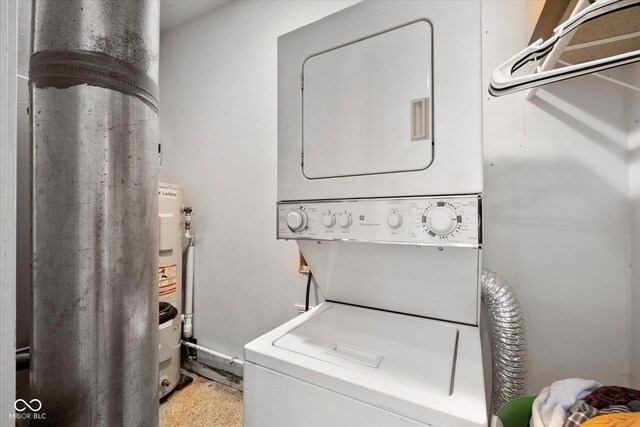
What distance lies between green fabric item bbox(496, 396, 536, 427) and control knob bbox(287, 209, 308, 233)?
852 mm

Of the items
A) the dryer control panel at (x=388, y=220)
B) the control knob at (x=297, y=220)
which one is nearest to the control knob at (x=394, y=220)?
the dryer control panel at (x=388, y=220)

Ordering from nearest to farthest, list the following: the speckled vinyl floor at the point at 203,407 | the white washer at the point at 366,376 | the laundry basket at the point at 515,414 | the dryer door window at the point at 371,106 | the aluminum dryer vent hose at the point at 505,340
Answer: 1. the white washer at the point at 366,376
2. the laundry basket at the point at 515,414
3. the dryer door window at the point at 371,106
4. the aluminum dryer vent hose at the point at 505,340
5. the speckled vinyl floor at the point at 203,407

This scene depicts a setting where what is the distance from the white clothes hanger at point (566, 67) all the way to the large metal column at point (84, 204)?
3.54ft

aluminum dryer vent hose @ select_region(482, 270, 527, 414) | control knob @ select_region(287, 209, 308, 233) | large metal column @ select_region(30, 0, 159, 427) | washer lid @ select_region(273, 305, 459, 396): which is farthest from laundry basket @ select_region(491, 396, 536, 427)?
large metal column @ select_region(30, 0, 159, 427)

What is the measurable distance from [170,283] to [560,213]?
2433mm

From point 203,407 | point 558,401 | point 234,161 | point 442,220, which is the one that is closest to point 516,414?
point 558,401

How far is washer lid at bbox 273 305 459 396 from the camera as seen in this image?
2.23ft

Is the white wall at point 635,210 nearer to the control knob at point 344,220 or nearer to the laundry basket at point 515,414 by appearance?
the laundry basket at point 515,414

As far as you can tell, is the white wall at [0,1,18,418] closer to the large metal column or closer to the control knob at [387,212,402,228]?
the large metal column

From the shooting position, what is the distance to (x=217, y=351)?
2.12m

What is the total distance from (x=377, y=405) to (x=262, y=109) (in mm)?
1894

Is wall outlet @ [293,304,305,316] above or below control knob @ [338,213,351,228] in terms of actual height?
below

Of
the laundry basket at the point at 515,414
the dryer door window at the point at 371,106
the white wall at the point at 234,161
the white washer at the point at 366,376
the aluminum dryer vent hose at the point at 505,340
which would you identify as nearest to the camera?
the white washer at the point at 366,376

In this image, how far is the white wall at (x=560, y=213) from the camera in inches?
44.4
